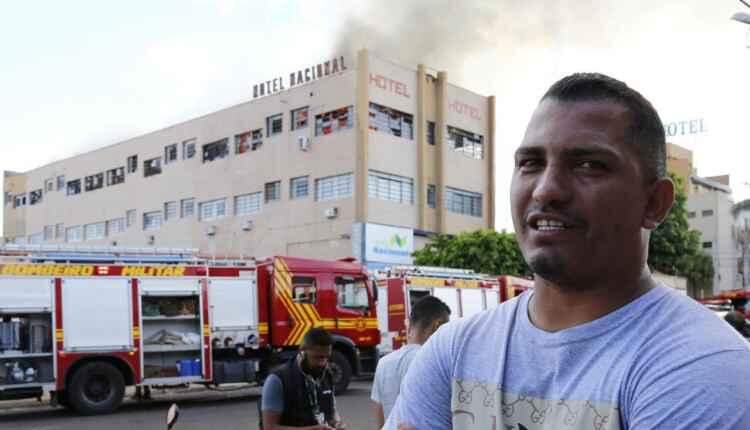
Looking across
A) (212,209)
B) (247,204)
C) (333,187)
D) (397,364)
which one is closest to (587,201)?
(397,364)

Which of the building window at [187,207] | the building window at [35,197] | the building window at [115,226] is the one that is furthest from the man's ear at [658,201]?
the building window at [35,197]

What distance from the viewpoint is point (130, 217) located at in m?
44.1

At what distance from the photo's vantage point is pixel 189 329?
14883 millimetres

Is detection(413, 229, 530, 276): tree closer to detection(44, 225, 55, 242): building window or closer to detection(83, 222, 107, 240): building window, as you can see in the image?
detection(83, 222, 107, 240): building window

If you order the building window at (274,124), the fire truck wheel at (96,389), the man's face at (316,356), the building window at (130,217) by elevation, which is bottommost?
the fire truck wheel at (96,389)

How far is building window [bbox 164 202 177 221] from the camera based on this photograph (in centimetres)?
4150

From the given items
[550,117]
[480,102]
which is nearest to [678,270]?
[480,102]

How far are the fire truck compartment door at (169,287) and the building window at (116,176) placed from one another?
105 feet

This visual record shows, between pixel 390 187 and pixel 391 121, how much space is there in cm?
295

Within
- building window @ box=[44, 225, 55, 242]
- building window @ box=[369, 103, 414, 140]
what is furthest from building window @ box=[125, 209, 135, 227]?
building window @ box=[369, 103, 414, 140]

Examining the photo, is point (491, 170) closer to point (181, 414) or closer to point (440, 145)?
point (440, 145)

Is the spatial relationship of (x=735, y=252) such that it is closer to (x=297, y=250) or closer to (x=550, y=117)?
(x=297, y=250)

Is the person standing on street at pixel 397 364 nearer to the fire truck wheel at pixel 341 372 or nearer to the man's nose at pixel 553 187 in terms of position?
the man's nose at pixel 553 187

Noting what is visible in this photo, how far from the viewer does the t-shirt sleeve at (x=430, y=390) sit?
1726 millimetres
